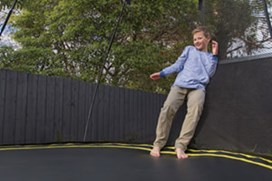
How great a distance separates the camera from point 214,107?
11.0ft

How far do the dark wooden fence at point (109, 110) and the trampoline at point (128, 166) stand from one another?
1.12 meters

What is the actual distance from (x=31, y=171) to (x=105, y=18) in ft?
12.4

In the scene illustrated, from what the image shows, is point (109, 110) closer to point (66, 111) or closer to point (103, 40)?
point (66, 111)

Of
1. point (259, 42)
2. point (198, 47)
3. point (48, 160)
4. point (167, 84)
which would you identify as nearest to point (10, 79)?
point (48, 160)

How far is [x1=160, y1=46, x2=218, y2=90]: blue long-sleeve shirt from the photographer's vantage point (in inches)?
78.7

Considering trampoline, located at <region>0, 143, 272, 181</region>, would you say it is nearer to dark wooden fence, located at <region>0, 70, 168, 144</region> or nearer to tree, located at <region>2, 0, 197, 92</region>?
dark wooden fence, located at <region>0, 70, 168, 144</region>

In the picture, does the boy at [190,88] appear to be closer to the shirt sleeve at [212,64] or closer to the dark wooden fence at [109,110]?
the shirt sleeve at [212,64]

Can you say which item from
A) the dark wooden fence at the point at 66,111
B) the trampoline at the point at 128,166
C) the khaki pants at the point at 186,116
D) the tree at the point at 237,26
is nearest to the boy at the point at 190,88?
the khaki pants at the point at 186,116

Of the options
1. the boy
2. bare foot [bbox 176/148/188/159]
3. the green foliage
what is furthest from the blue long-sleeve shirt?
the green foliage

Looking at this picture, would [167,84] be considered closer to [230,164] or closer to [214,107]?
[214,107]

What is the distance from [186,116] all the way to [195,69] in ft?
0.88

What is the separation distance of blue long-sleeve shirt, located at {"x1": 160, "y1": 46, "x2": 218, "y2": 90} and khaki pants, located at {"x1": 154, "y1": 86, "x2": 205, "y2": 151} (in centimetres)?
4

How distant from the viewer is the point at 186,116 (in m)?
1.98

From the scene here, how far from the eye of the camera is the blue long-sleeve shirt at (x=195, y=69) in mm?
2000
